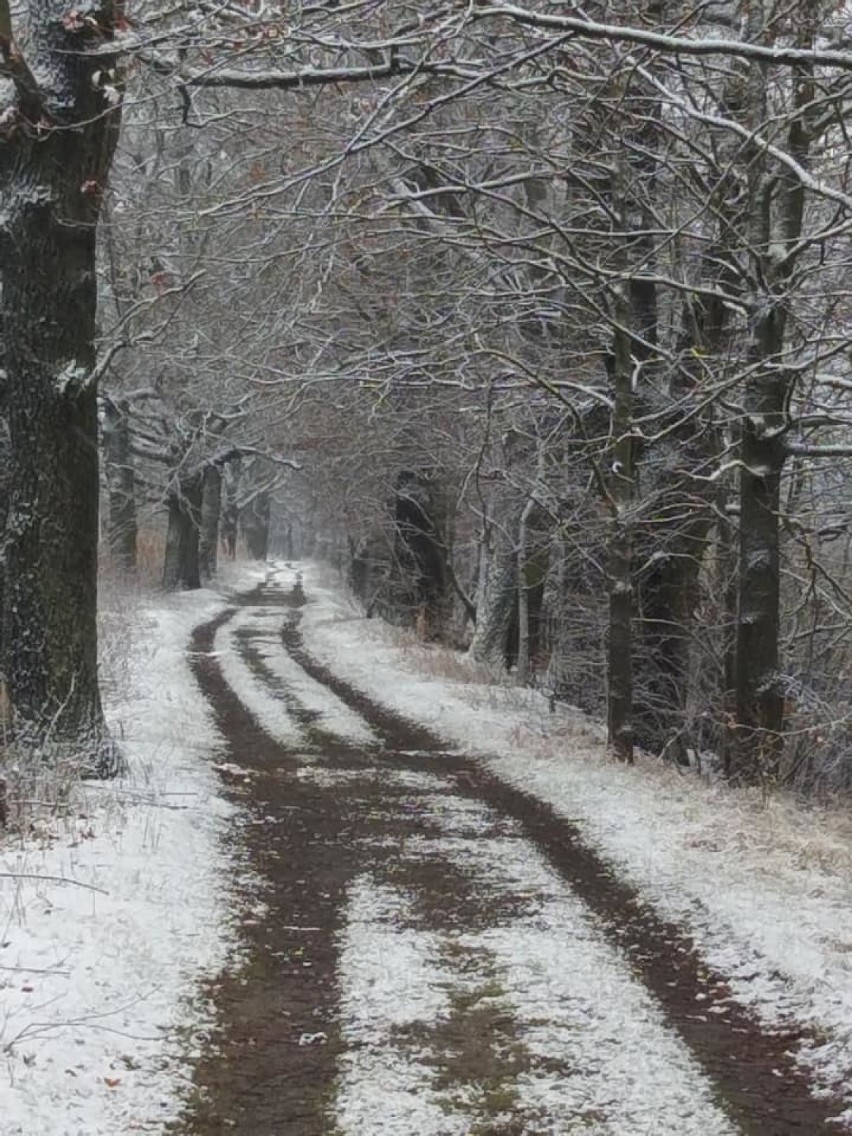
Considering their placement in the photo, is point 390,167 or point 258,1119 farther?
point 390,167

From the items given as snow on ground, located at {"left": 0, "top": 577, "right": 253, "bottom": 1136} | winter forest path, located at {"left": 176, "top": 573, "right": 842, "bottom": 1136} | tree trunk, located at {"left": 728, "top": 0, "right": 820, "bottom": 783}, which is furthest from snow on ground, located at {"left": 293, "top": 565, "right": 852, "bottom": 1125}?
snow on ground, located at {"left": 0, "top": 577, "right": 253, "bottom": 1136}

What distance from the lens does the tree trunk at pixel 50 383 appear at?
955cm

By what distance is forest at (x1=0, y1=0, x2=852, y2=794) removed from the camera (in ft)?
28.7

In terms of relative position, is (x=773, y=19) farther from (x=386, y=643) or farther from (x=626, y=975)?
(x=386, y=643)

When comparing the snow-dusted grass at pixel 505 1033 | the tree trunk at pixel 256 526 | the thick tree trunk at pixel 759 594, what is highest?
the tree trunk at pixel 256 526

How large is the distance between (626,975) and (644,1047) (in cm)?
91

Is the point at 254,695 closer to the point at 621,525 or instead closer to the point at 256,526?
the point at 621,525

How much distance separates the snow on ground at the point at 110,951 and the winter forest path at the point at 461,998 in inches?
8.9

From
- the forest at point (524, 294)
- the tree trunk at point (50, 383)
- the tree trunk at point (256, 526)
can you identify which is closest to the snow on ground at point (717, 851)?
the forest at point (524, 294)

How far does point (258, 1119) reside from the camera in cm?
450

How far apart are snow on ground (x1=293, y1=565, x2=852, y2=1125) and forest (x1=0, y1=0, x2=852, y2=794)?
40.0 inches

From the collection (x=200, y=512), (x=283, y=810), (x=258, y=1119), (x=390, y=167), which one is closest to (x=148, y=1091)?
(x=258, y=1119)

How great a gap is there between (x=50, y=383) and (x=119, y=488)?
69.2 ft

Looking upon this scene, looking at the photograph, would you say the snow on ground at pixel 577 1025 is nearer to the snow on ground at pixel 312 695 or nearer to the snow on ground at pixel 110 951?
the snow on ground at pixel 110 951
